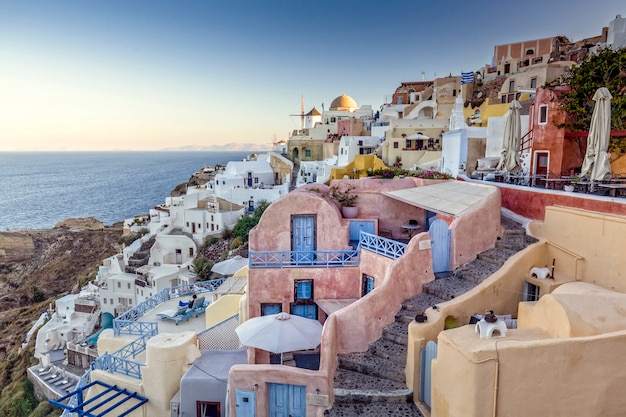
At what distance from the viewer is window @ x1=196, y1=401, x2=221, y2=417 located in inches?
447

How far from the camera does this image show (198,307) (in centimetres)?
2034

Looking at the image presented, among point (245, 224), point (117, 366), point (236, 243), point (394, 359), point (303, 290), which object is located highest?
point (303, 290)

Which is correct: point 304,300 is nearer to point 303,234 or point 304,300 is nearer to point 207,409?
point 303,234

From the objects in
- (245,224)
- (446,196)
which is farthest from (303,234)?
(245,224)

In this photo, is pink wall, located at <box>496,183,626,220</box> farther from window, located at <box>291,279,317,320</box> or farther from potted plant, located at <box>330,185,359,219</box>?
window, located at <box>291,279,317,320</box>

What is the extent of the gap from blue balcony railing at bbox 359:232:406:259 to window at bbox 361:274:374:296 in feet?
3.09

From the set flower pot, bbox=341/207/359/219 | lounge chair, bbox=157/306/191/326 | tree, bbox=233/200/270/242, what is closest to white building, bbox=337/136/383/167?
tree, bbox=233/200/270/242

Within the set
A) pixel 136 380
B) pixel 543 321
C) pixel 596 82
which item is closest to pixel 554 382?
pixel 543 321

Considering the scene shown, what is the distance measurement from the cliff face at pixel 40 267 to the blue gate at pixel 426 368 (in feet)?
148

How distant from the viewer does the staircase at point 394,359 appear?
341 inches

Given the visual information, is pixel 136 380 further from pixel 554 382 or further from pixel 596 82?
pixel 596 82

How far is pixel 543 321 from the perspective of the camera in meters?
7.58

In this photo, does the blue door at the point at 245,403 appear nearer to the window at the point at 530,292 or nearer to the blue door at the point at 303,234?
the blue door at the point at 303,234

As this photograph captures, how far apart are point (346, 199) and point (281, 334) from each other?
6.36 meters
